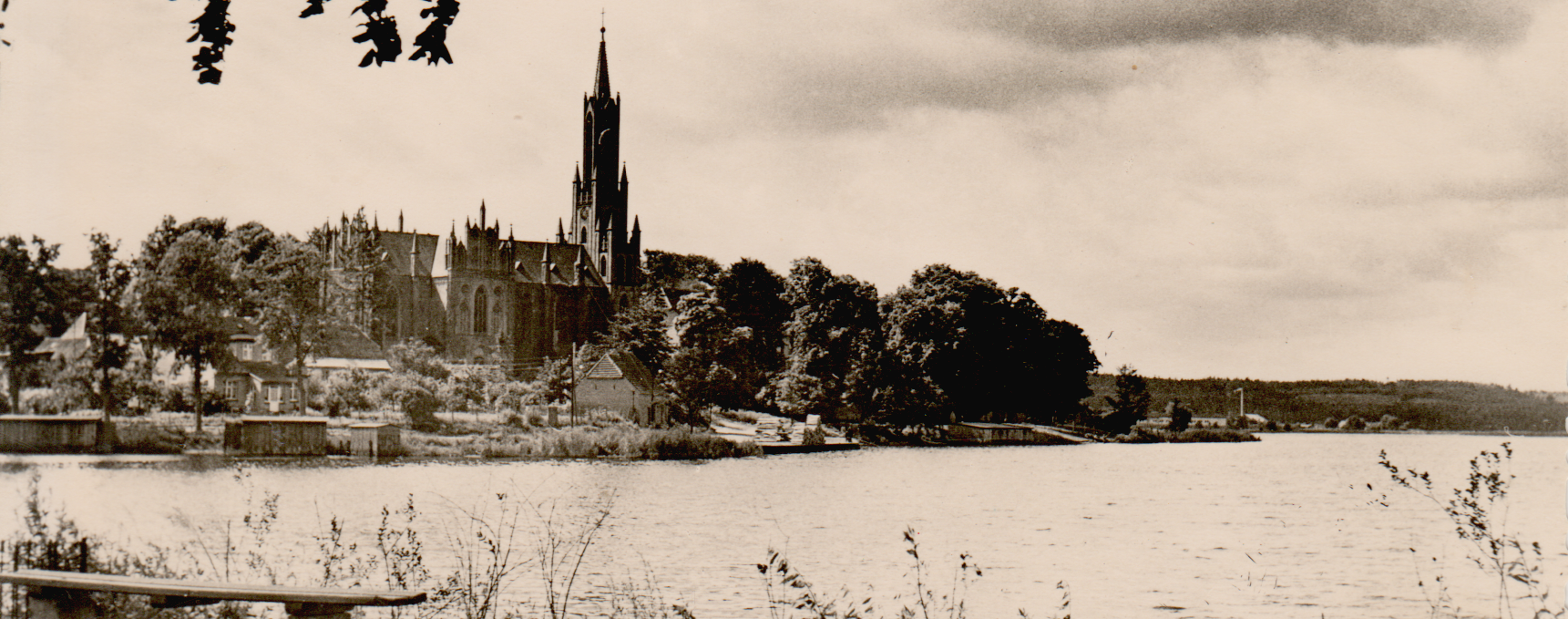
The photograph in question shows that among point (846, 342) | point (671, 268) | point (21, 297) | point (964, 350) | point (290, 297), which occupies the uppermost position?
point (671, 268)

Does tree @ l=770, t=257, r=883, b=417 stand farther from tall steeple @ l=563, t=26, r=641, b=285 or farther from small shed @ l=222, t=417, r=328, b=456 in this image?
tall steeple @ l=563, t=26, r=641, b=285

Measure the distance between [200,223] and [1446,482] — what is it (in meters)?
55.3

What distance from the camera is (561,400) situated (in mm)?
52625

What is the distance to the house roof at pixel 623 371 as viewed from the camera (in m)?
53.0

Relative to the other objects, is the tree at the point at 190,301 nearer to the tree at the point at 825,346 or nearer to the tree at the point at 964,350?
the tree at the point at 825,346

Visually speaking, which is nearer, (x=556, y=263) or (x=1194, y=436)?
(x=1194, y=436)

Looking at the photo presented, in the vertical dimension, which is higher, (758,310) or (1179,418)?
(758,310)

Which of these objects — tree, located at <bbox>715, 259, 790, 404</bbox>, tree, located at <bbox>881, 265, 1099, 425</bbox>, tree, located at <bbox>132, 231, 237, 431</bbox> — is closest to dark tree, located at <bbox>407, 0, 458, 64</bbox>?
tree, located at <bbox>132, 231, 237, 431</bbox>

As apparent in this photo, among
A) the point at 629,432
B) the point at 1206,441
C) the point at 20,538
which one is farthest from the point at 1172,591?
the point at 1206,441

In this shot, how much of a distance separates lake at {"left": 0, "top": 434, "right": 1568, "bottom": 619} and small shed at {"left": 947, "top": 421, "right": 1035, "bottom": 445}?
20955 millimetres

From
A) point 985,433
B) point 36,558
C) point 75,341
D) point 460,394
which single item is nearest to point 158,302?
point 75,341

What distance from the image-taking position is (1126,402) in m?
78.9

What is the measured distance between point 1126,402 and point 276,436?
55.7 meters

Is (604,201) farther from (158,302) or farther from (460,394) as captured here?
(158,302)
